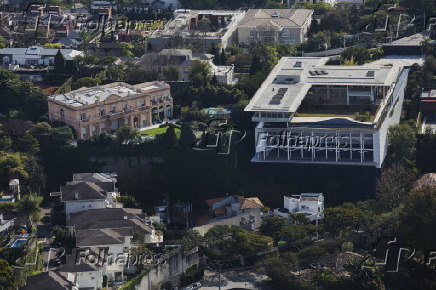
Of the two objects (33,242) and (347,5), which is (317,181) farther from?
(347,5)

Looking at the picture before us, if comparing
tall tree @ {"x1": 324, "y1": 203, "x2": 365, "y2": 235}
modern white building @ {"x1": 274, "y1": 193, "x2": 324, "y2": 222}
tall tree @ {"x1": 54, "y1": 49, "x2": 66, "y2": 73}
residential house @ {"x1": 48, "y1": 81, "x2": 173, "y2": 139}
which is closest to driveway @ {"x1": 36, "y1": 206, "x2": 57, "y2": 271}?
residential house @ {"x1": 48, "y1": 81, "x2": 173, "y2": 139}

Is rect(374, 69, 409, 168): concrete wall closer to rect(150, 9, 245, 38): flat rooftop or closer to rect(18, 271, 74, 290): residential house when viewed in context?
rect(150, 9, 245, 38): flat rooftop

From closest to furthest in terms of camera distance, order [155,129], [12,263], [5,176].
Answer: [12,263] → [5,176] → [155,129]

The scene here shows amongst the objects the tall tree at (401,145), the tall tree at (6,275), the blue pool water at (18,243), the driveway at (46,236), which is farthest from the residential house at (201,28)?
the tall tree at (6,275)

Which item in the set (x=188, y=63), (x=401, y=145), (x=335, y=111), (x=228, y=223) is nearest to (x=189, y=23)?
(x=188, y=63)

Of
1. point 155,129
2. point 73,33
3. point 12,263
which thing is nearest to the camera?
point 12,263

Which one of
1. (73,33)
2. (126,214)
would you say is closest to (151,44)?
(73,33)

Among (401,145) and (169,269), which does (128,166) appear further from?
(401,145)
